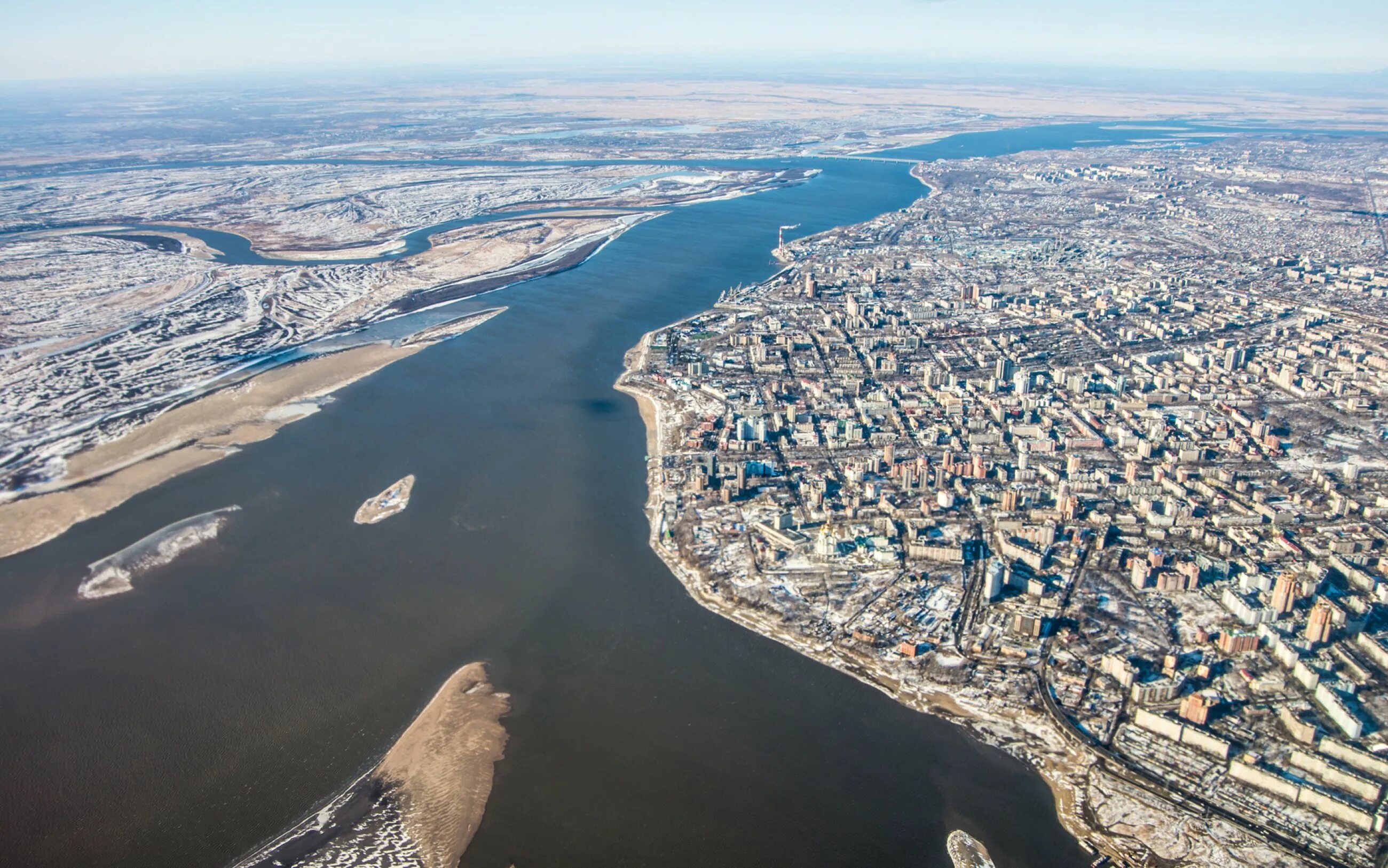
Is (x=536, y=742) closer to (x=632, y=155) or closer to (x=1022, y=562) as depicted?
(x=1022, y=562)

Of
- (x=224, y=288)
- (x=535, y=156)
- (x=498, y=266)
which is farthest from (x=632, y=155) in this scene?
(x=224, y=288)

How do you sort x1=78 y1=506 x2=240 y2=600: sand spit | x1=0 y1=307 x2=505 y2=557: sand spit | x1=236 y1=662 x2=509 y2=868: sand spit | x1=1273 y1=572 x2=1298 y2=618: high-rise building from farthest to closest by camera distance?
x1=0 y1=307 x2=505 y2=557: sand spit < x1=78 y1=506 x2=240 y2=600: sand spit < x1=1273 y1=572 x2=1298 y2=618: high-rise building < x1=236 y1=662 x2=509 y2=868: sand spit

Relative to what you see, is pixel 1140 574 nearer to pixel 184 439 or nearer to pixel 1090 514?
pixel 1090 514

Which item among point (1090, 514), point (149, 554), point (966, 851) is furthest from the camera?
point (1090, 514)

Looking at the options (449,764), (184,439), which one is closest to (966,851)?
(449,764)

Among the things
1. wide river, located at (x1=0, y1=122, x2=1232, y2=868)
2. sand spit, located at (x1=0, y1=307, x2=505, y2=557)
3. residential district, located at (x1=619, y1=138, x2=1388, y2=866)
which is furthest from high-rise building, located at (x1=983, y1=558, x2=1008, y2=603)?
sand spit, located at (x1=0, y1=307, x2=505, y2=557)

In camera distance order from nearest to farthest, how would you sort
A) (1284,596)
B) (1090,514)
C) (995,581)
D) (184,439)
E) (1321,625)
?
(1321,625) < (1284,596) < (995,581) < (1090,514) < (184,439)

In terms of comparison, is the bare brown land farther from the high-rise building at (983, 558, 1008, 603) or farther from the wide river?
the high-rise building at (983, 558, 1008, 603)
